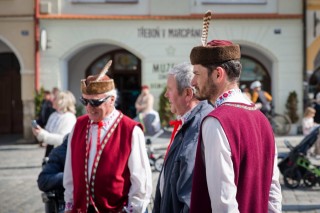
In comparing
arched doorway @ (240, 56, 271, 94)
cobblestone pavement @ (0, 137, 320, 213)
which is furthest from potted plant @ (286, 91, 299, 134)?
cobblestone pavement @ (0, 137, 320, 213)

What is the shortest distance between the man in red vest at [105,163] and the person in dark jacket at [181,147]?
0.57 m

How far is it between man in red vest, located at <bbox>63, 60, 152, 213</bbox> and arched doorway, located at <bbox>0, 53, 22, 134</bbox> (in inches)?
727

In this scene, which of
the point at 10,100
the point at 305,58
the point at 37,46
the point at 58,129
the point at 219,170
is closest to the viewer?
the point at 219,170

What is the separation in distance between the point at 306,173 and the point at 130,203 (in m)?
6.49

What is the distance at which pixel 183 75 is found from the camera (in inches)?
157

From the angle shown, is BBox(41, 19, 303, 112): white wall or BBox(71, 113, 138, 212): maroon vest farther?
BBox(41, 19, 303, 112): white wall

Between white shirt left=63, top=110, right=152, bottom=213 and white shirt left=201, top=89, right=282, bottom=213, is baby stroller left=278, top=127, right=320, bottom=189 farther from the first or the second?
white shirt left=201, top=89, right=282, bottom=213

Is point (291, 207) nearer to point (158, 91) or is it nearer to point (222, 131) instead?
point (222, 131)

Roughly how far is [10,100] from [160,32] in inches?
247

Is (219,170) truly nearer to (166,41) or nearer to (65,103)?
(65,103)

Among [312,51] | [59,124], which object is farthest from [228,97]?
[312,51]

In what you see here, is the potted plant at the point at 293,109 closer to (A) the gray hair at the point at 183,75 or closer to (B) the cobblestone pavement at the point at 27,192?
(B) the cobblestone pavement at the point at 27,192

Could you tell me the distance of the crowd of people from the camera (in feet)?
9.66

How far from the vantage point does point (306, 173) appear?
10.4m
